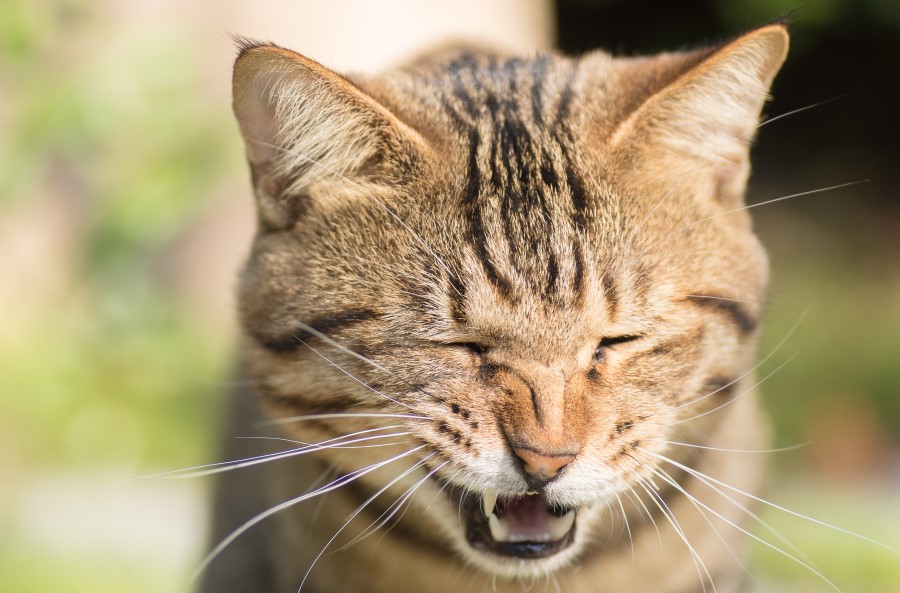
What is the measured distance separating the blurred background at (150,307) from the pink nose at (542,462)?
3.61 ft

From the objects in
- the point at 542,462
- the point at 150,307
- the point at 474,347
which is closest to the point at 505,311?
the point at 474,347

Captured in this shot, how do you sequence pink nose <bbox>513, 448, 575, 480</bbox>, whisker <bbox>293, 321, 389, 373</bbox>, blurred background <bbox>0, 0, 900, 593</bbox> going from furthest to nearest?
blurred background <bbox>0, 0, 900, 593</bbox>, whisker <bbox>293, 321, 389, 373</bbox>, pink nose <bbox>513, 448, 575, 480</bbox>

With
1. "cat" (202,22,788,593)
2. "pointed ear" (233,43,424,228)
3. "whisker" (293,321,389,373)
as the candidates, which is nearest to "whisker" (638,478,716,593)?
"cat" (202,22,788,593)

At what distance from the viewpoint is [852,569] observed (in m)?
2.51

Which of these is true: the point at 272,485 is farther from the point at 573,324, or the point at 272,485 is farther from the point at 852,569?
the point at 852,569

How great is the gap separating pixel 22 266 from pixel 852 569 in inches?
104

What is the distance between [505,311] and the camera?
1.25 metres

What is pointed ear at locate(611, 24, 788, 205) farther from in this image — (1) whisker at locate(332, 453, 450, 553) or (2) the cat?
(1) whisker at locate(332, 453, 450, 553)

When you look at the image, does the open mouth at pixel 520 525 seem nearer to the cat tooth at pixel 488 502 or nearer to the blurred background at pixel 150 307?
the cat tooth at pixel 488 502

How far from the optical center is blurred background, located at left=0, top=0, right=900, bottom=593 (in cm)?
255

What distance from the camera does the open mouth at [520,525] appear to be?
132 cm

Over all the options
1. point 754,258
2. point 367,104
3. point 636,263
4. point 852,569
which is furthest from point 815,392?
point 367,104

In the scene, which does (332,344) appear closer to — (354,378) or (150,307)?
(354,378)

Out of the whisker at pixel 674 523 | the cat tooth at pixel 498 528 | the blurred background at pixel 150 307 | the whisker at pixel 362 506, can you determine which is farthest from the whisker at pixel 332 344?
the blurred background at pixel 150 307
